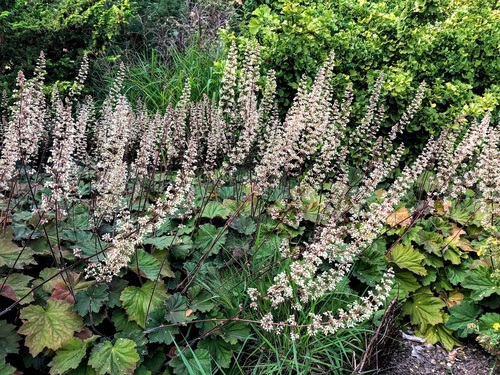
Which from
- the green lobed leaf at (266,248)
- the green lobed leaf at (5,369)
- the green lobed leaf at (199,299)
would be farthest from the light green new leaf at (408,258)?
the green lobed leaf at (5,369)

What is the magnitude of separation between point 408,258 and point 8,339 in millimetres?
2969

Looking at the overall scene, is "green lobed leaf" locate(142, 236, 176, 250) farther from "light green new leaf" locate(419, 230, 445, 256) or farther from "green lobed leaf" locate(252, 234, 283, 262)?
"light green new leaf" locate(419, 230, 445, 256)

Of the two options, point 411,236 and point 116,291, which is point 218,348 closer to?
point 116,291

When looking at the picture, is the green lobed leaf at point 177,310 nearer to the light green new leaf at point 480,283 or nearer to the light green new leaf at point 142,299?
the light green new leaf at point 142,299

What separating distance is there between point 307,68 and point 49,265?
3.14m

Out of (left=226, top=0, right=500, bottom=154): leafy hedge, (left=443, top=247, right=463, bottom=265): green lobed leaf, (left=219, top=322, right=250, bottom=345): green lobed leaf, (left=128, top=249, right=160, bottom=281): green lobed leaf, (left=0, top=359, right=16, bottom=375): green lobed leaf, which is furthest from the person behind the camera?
(left=226, top=0, right=500, bottom=154): leafy hedge

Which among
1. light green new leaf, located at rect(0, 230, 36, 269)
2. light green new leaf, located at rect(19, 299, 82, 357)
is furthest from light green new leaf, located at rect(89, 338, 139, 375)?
light green new leaf, located at rect(0, 230, 36, 269)

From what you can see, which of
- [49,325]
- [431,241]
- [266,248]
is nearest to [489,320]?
A: [431,241]

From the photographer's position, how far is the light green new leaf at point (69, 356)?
2.47 metres

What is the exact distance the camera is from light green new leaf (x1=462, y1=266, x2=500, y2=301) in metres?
3.52

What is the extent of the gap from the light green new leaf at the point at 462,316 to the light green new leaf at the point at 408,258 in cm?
37

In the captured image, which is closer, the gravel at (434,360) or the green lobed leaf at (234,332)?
the green lobed leaf at (234,332)

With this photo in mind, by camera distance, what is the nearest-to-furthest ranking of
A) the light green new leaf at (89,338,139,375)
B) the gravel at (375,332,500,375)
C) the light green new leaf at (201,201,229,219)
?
the light green new leaf at (89,338,139,375)
the gravel at (375,332,500,375)
the light green new leaf at (201,201,229,219)

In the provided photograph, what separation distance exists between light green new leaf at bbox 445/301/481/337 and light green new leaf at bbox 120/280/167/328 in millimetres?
2272
